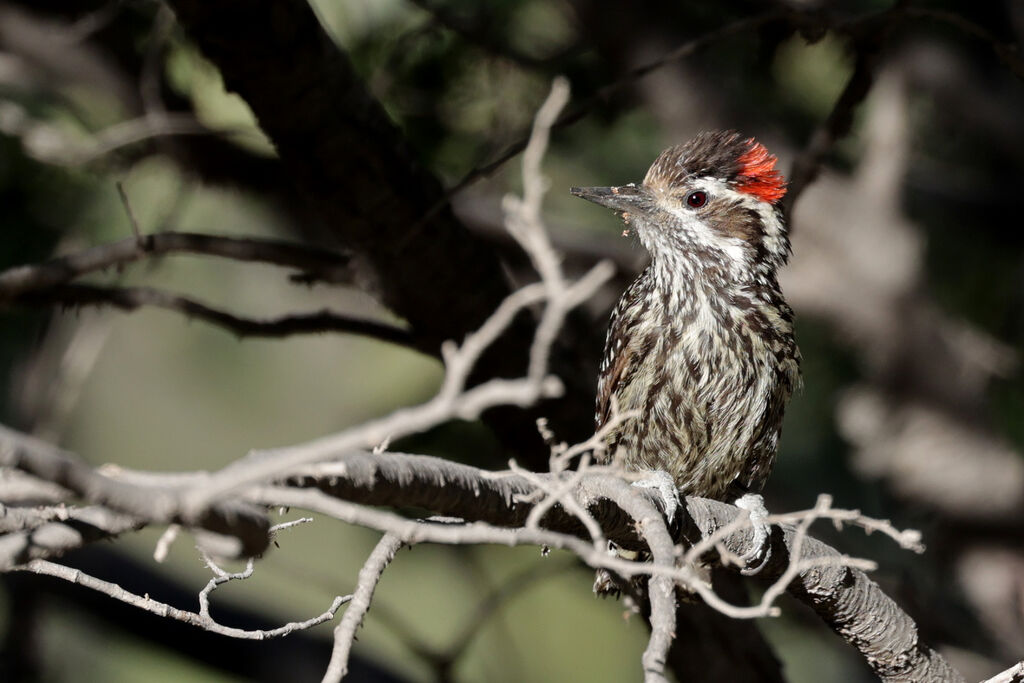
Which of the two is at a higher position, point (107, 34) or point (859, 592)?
point (107, 34)

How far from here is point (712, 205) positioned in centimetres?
350

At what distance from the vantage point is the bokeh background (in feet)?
13.9

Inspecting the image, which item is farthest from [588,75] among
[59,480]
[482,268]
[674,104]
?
[59,480]

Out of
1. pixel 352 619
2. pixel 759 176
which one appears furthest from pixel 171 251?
pixel 352 619

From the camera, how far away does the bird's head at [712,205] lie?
136 inches

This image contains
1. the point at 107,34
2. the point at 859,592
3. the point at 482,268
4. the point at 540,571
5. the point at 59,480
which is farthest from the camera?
the point at 107,34

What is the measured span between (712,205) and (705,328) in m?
0.41

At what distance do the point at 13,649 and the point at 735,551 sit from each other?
281 centimetres

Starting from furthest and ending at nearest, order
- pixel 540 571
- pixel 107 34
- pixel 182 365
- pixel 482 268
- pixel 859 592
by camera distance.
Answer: pixel 182 365, pixel 107 34, pixel 540 571, pixel 482 268, pixel 859 592

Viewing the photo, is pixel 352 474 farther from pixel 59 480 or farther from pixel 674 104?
pixel 674 104

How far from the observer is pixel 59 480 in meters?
1.17

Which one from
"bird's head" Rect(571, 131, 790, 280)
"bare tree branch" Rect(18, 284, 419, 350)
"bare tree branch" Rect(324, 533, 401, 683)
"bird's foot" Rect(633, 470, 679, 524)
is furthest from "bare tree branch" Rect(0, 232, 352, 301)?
"bare tree branch" Rect(324, 533, 401, 683)

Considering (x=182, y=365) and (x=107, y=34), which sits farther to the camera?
(x=182, y=365)

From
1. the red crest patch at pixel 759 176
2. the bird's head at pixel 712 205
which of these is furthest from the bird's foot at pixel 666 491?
the red crest patch at pixel 759 176
